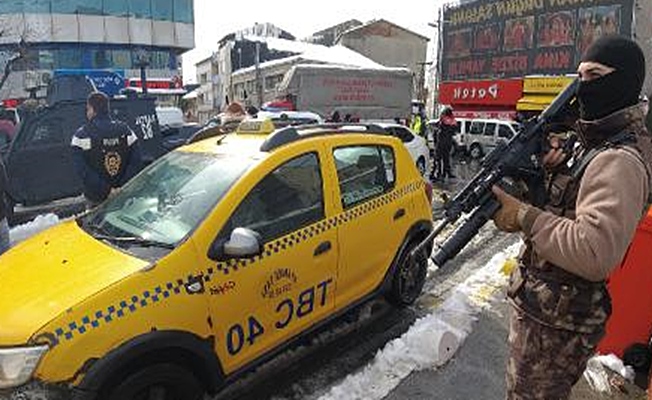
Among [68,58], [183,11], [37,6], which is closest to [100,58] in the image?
[68,58]

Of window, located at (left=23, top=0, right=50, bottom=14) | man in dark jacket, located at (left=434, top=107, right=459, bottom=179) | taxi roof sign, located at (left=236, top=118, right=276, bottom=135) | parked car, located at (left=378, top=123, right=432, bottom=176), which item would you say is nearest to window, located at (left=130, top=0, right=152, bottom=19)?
window, located at (left=23, top=0, right=50, bottom=14)

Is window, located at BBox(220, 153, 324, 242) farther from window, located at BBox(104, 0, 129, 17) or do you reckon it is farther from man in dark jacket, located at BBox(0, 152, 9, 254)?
window, located at BBox(104, 0, 129, 17)

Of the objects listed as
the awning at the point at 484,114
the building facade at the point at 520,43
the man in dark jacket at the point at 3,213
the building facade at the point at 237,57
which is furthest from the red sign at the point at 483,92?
the building facade at the point at 237,57

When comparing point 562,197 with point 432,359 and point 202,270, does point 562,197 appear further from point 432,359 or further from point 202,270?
point 432,359

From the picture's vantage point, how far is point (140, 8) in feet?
150

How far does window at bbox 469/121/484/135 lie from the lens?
1830 centimetres

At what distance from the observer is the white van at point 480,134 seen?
17.7 meters

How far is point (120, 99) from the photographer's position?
9422 mm

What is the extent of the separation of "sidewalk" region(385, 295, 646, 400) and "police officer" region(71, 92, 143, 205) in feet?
13.4

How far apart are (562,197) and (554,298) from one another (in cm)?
39

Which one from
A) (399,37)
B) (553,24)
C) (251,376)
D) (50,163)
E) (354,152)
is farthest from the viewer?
(399,37)

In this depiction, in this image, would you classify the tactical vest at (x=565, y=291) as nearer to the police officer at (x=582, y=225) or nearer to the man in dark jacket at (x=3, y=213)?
the police officer at (x=582, y=225)

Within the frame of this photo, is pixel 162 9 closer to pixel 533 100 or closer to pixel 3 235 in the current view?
pixel 533 100

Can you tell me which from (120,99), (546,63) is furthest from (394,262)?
(546,63)
